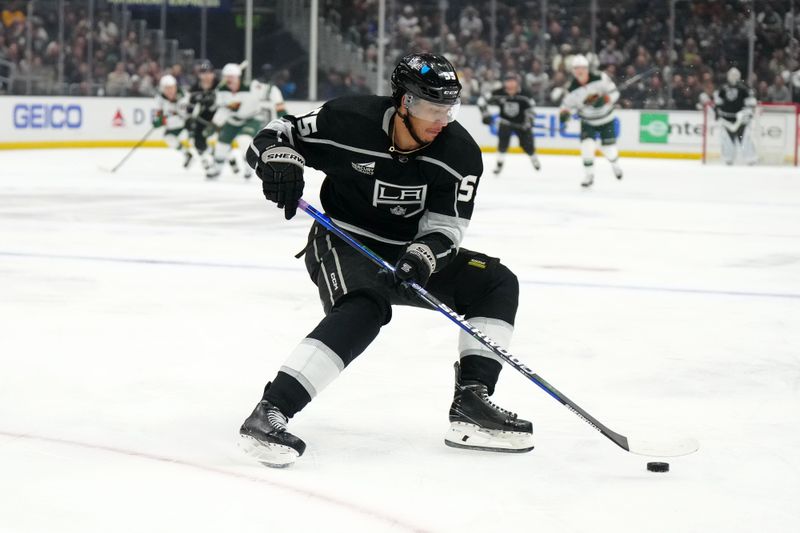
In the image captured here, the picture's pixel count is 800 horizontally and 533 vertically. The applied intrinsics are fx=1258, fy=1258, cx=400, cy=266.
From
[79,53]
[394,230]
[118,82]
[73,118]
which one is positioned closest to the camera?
[394,230]

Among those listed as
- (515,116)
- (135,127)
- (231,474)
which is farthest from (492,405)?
(135,127)

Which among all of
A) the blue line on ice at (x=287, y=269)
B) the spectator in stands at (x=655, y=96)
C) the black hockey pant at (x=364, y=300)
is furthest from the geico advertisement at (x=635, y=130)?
the black hockey pant at (x=364, y=300)

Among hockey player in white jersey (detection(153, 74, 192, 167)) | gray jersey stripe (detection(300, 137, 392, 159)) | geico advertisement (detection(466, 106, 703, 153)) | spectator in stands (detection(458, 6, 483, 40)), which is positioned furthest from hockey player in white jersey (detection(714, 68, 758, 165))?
gray jersey stripe (detection(300, 137, 392, 159))

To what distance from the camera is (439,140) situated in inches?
112

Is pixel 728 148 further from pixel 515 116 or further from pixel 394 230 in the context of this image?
pixel 394 230

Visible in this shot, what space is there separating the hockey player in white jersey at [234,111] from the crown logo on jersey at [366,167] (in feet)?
31.0

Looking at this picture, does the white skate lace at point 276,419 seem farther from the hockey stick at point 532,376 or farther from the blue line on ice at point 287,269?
the blue line on ice at point 287,269

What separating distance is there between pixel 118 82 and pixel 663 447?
52.5 ft

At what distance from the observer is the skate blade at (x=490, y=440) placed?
109 inches

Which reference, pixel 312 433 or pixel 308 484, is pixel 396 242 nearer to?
pixel 312 433

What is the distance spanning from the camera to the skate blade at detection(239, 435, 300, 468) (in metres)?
2.56

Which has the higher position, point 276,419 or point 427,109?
point 427,109

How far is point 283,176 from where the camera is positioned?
2768 millimetres

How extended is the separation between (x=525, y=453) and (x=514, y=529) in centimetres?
56
